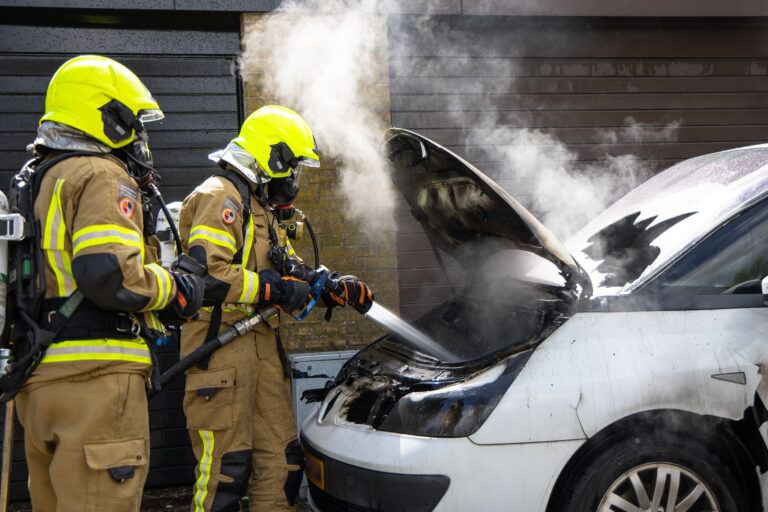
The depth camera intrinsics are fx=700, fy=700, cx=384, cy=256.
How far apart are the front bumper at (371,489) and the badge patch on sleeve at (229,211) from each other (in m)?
1.16

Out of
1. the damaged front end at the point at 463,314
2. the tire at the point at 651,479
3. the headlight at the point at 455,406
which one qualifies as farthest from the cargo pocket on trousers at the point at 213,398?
the tire at the point at 651,479

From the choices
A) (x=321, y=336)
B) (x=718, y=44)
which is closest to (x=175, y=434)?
(x=321, y=336)

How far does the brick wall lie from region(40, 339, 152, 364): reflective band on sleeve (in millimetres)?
2658

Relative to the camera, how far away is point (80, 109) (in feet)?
8.50

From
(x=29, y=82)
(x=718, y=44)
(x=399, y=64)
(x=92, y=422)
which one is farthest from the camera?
(x=718, y=44)

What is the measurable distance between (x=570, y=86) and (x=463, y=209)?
283 cm

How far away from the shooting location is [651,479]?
2.73 metres

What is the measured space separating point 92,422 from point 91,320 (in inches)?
14.2

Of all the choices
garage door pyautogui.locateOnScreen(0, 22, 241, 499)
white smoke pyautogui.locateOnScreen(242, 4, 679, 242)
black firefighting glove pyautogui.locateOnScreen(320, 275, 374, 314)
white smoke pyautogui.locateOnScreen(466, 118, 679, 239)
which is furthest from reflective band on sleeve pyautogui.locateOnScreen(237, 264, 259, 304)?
white smoke pyautogui.locateOnScreen(466, 118, 679, 239)

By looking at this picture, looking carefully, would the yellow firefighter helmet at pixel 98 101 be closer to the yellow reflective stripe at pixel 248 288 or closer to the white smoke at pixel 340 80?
the yellow reflective stripe at pixel 248 288

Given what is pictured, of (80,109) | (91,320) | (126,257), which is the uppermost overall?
(80,109)

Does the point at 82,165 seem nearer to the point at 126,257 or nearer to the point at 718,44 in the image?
the point at 126,257

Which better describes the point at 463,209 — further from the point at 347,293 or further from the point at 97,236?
the point at 97,236

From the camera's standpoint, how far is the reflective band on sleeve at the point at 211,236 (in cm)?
331
